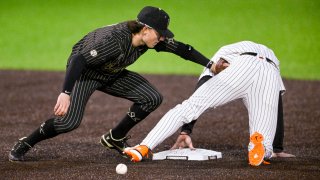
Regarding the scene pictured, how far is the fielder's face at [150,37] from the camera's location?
605 centimetres

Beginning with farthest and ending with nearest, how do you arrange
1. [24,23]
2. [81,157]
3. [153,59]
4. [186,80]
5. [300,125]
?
[24,23]
[153,59]
[186,80]
[300,125]
[81,157]

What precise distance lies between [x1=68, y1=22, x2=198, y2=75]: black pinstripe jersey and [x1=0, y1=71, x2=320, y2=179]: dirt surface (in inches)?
32.5

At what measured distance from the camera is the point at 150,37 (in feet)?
19.9

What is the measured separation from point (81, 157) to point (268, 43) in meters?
9.29

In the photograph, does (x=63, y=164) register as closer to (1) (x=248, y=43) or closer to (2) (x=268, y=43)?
(1) (x=248, y=43)

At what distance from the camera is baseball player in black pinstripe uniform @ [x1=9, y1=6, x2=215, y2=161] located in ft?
19.4

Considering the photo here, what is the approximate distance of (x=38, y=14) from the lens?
57.1 feet

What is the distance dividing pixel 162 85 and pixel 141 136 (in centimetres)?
372

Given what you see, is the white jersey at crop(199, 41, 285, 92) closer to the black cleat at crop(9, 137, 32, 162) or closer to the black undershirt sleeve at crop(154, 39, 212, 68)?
the black undershirt sleeve at crop(154, 39, 212, 68)

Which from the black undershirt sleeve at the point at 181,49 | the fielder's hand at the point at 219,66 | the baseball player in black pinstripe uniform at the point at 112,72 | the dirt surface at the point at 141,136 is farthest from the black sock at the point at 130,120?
the fielder's hand at the point at 219,66

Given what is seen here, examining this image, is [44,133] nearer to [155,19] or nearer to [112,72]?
[112,72]

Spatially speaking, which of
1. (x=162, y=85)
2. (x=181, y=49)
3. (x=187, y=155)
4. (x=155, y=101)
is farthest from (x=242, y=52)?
(x=162, y=85)

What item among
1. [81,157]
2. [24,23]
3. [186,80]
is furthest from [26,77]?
[81,157]

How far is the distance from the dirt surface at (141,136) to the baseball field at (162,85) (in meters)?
0.01
